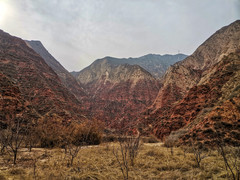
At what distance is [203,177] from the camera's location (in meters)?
3.10

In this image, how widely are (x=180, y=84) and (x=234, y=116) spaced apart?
980 inches

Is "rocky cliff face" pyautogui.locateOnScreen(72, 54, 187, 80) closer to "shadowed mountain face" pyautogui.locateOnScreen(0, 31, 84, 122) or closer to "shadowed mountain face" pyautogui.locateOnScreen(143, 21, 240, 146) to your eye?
"shadowed mountain face" pyautogui.locateOnScreen(143, 21, 240, 146)

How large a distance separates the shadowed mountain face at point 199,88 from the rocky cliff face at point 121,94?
9525 mm

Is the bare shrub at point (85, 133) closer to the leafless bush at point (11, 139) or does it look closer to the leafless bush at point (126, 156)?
the leafless bush at point (11, 139)

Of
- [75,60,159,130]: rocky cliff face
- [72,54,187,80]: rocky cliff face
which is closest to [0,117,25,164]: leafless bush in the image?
[75,60,159,130]: rocky cliff face

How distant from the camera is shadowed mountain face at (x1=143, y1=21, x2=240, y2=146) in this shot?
37.2 feet

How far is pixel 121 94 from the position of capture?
48.7 metres

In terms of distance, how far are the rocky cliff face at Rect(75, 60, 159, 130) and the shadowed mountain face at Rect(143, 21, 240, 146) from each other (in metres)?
9.52

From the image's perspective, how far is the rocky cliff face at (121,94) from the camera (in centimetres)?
3906

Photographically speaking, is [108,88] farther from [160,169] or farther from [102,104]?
[160,169]

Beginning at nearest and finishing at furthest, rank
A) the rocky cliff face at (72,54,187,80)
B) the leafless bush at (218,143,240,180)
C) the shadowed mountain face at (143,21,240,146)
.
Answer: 1. the leafless bush at (218,143,240,180)
2. the shadowed mountain face at (143,21,240,146)
3. the rocky cliff face at (72,54,187,80)

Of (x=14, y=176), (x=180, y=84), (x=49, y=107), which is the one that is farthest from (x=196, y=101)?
(x=49, y=107)

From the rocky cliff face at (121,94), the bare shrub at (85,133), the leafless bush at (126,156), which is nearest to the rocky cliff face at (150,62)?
the rocky cliff face at (121,94)

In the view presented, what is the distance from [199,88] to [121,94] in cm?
3284
